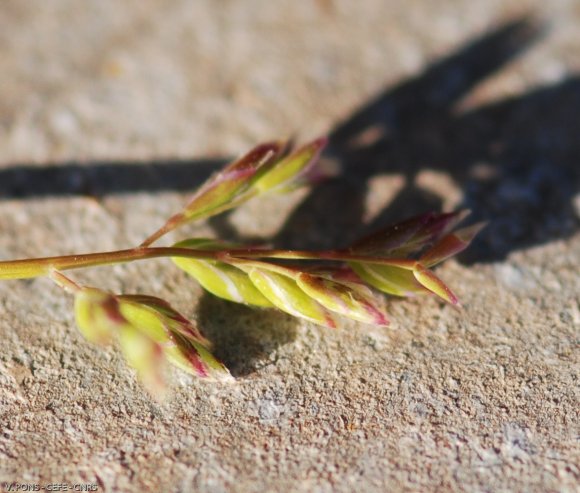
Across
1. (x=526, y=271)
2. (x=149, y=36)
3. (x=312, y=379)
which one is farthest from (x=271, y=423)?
(x=149, y=36)

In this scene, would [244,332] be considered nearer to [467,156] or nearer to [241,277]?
[241,277]

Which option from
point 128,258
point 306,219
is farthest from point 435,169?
point 128,258

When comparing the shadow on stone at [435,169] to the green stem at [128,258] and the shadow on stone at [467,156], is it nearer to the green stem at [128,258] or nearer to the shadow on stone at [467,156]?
the shadow on stone at [467,156]

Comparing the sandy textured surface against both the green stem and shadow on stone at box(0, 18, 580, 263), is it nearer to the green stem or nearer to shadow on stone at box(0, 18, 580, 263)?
shadow on stone at box(0, 18, 580, 263)

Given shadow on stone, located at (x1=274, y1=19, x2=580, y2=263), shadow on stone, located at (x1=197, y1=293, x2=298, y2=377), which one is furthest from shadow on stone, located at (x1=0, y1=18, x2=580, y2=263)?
shadow on stone, located at (x1=197, y1=293, x2=298, y2=377)

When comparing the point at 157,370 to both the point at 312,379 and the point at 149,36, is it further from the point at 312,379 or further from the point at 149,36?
the point at 149,36

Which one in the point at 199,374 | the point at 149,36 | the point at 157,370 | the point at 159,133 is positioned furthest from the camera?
the point at 149,36
